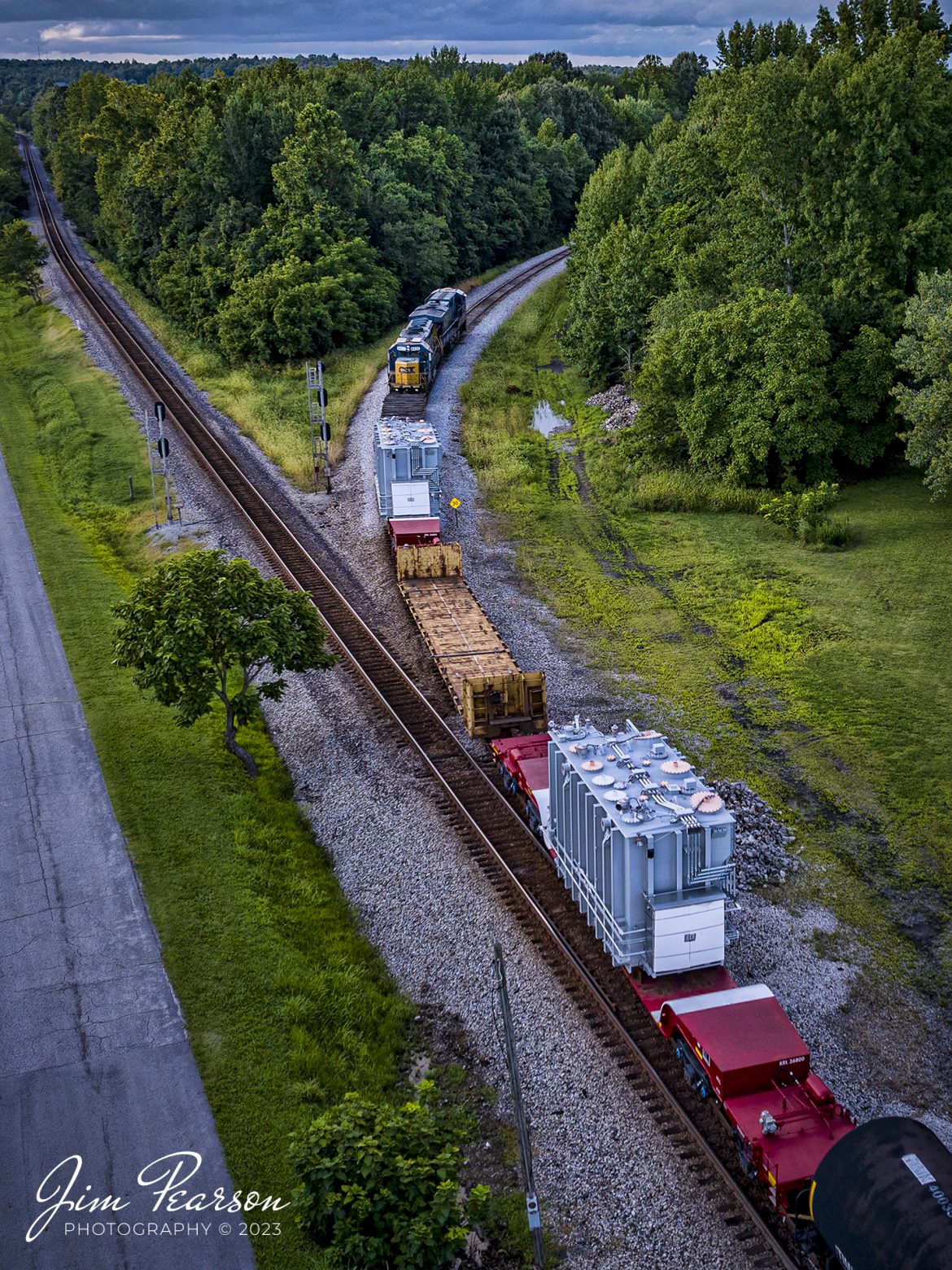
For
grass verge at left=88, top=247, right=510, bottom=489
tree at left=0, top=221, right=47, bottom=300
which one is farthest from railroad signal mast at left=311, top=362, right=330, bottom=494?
tree at left=0, top=221, right=47, bottom=300

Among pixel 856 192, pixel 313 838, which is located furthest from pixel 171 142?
pixel 313 838

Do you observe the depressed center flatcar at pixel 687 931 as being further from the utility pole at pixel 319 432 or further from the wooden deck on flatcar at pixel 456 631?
the utility pole at pixel 319 432

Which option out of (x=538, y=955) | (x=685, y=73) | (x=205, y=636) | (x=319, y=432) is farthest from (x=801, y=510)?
(x=685, y=73)

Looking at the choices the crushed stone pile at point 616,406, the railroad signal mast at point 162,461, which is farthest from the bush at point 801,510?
the railroad signal mast at point 162,461

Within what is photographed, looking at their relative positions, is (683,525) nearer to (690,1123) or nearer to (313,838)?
(313,838)

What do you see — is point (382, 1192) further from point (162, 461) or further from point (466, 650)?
point (162, 461)
